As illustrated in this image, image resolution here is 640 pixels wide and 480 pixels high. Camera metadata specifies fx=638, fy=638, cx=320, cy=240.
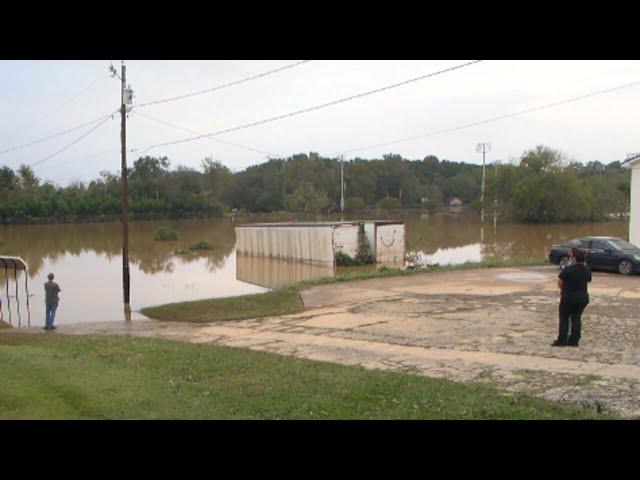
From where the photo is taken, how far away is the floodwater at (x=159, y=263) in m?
28.5

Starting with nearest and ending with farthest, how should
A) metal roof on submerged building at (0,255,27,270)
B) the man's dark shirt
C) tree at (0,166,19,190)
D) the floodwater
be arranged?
the man's dark shirt, metal roof on submerged building at (0,255,27,270), the floodwater, tree at (0,166,19,190)

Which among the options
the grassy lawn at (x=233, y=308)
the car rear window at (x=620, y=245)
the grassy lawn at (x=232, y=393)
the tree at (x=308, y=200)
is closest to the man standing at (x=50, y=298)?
the grassy lawn at (x=233, y=308)

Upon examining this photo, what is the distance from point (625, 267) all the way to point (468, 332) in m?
12.6

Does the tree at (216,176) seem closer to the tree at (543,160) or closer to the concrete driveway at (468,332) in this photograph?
the tree at (543,160)

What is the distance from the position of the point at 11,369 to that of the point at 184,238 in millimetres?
57926

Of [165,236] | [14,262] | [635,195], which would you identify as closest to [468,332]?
[635,195]

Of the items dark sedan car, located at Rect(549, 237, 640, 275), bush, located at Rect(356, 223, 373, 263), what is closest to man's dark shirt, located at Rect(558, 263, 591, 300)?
dark sedan car, located at Rect(549, 237, 640, 275)

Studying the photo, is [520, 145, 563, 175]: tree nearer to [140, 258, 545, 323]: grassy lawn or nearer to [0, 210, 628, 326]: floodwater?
[0, 210, 628, 326]: floodwater

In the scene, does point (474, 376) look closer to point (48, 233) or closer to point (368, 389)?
point (368, 389)

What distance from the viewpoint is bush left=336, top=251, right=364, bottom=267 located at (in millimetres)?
38531

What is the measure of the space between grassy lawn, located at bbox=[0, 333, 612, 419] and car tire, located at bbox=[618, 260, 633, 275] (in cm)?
1823

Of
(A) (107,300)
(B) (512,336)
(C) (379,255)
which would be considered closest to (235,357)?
(B) (512,336)
